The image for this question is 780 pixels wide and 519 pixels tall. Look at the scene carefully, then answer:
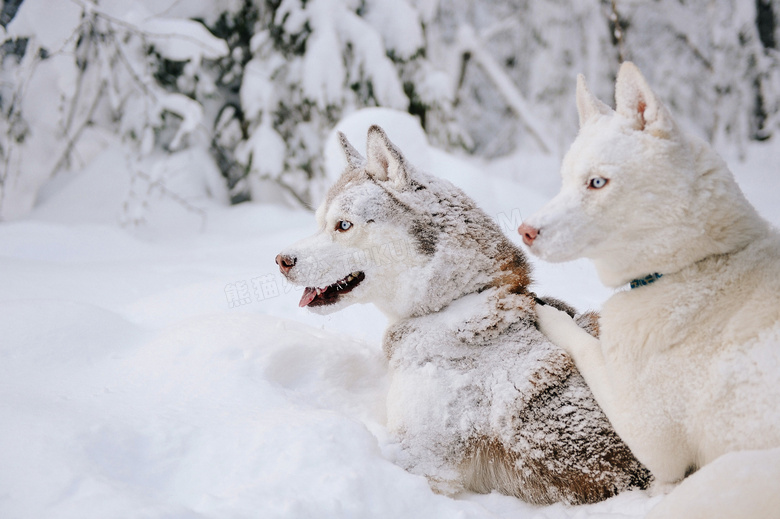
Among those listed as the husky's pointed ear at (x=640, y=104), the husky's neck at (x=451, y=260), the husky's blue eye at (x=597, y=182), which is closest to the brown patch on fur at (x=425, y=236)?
the husky's neck at (x=451, y=260)

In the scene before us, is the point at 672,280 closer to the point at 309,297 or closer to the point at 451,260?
the point at 451,260

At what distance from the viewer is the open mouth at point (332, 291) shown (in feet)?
6.57

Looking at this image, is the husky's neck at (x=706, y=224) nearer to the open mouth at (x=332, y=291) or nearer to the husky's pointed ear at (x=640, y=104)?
the husky's pointed ear at (x=640, y=104)

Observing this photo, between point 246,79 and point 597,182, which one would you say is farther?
point 246,79

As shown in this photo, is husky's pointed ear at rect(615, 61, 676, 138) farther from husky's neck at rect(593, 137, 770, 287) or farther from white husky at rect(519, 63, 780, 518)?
husky's neck at rect(593, 137, 770, 287)

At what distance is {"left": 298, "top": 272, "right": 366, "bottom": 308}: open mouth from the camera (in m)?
2.00

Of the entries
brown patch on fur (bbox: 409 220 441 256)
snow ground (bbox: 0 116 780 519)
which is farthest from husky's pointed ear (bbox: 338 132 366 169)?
snow ground (bbox: 0 116 780 519)

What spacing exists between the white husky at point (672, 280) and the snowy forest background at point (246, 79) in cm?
496

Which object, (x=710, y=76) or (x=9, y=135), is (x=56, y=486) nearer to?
(x=9, y=135)

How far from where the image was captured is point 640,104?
145 centimetres

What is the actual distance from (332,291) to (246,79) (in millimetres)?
5406

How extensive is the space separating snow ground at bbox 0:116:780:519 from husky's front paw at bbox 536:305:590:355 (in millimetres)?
486

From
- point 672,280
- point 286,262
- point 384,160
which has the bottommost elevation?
point 286,262

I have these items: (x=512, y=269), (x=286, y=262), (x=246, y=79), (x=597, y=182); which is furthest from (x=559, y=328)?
(x=246, y=79)
